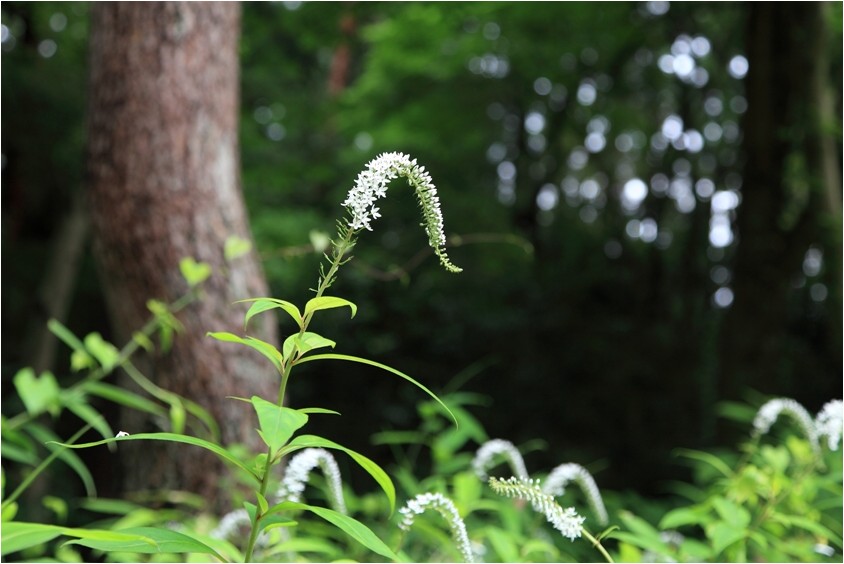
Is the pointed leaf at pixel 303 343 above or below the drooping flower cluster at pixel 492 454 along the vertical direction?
above

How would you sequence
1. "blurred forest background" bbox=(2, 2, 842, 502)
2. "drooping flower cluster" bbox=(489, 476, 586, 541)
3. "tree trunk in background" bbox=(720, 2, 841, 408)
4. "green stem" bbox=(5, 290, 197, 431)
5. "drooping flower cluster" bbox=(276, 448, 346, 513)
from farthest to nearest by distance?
"blurred forest background" bbox=(2, 2, 842, 502)
"tree trunk in background" bbox=(720, 2, 841, 408)
"green stem" bbox=(5, 290, 197, 431)
"drooping flower cluster" bbox=(276, 448, 346, 513)
"drooping flower cluster" bbox=(489, 476, 586, 541)

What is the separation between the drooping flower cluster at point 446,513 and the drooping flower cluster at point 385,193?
0.37 m

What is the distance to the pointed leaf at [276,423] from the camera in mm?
766

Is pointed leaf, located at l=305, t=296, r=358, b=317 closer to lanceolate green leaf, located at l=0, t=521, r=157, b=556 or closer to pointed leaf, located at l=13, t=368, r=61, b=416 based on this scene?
lanceolate green leaf, located at l=0, t=521, r=157, b=556

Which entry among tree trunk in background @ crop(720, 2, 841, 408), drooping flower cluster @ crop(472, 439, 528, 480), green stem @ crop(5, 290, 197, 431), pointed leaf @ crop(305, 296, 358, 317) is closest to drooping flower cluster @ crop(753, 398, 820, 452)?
drooping flower cluster @ crop(472, 439, 528, 480)

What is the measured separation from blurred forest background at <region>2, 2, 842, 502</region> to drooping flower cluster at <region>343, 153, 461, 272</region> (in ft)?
19.9

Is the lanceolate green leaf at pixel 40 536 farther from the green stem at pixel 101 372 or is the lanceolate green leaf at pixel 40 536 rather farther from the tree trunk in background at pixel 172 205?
the tree trunk in background at pixel 172 205

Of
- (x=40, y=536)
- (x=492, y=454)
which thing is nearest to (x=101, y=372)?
(x=492, y=454)

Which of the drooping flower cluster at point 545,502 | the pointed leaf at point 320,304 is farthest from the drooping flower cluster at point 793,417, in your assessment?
the pointed leaf at point 320,304

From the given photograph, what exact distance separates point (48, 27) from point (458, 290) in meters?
5.95

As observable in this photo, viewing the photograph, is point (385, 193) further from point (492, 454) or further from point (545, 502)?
point (492, 454)

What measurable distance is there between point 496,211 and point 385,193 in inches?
399

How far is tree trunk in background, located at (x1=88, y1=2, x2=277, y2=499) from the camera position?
2820mm

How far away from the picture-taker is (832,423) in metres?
1.53
